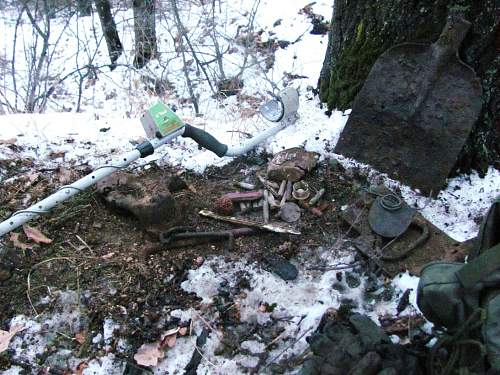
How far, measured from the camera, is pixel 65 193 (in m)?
2.13

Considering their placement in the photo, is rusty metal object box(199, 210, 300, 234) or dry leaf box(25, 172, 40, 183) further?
dry leaf box(25, 172, 40, 183)

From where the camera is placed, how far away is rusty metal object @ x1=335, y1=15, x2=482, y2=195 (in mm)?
2148

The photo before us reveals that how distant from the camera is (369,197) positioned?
227 centimetres

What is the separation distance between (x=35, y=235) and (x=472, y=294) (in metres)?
1.92

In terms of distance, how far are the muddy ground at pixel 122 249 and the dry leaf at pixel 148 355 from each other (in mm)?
31

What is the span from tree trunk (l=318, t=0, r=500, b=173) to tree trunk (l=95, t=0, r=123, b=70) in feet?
17.4

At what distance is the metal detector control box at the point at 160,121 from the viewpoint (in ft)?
7.39

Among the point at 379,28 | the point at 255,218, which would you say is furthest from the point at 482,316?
the point at 379,28

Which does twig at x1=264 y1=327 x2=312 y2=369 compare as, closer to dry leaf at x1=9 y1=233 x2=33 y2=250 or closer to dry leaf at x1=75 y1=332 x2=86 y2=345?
dry leaf at x1=75 y1=332 x2=86 y2=345

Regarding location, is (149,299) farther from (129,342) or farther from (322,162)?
(322,162)

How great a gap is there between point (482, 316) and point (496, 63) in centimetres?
128

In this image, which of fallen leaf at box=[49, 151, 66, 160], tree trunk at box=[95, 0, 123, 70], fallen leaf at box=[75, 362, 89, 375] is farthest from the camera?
tree trunk at box=[95, 0, 123, 70]

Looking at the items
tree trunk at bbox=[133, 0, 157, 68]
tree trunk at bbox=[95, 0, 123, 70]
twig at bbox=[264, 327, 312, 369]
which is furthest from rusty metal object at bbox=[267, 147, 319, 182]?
tree trunk at bbox=[95, 0, 123, 70]

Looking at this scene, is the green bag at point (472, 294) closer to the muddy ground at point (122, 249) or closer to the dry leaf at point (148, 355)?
the muddy ground at point (122, 249)
